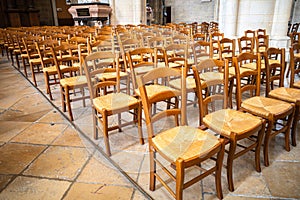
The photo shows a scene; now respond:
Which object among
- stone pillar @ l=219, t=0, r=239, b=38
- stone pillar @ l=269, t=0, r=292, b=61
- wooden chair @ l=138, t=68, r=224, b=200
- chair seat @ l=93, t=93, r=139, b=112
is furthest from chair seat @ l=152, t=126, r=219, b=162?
stone pillar @ l=269, t=0, r=292, b=61

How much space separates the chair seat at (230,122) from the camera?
1754 millimetres

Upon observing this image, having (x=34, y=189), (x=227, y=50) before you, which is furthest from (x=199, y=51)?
(x=34, y=189)

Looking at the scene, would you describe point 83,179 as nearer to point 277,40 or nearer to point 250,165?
point 250,165

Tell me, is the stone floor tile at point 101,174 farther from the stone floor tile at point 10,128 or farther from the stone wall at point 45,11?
the stone wall at point 45,11

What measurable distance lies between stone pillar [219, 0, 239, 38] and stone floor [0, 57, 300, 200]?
157 inches

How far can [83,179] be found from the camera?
1.92 m

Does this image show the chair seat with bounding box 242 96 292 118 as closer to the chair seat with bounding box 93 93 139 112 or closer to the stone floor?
the stone floor

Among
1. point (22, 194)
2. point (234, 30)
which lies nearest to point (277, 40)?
point (234, 30)

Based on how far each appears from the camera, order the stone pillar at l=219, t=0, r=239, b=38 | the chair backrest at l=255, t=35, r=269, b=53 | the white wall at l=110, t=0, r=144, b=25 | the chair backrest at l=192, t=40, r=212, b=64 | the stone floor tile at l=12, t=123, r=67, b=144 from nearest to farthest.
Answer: the stone floor tile at l=12, t=123, r=67, b=144
the chair backrest at l=192, t=40, r=212, b=64
the chair backrest at l=255, t=35, r=269, b=53
the stone pillar at l=219, t=0, r=239, b=38
the white wall at l=110, t=0, r=144, b=25

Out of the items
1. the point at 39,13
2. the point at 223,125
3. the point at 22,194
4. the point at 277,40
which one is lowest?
the point at 22,194

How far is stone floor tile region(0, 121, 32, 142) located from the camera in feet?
8.64

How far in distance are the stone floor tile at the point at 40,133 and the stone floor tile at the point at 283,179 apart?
2.12 metres

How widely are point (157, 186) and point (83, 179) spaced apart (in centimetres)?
61

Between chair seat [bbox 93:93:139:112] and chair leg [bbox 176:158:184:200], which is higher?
chair seat [bbox 93:93:139:112]
